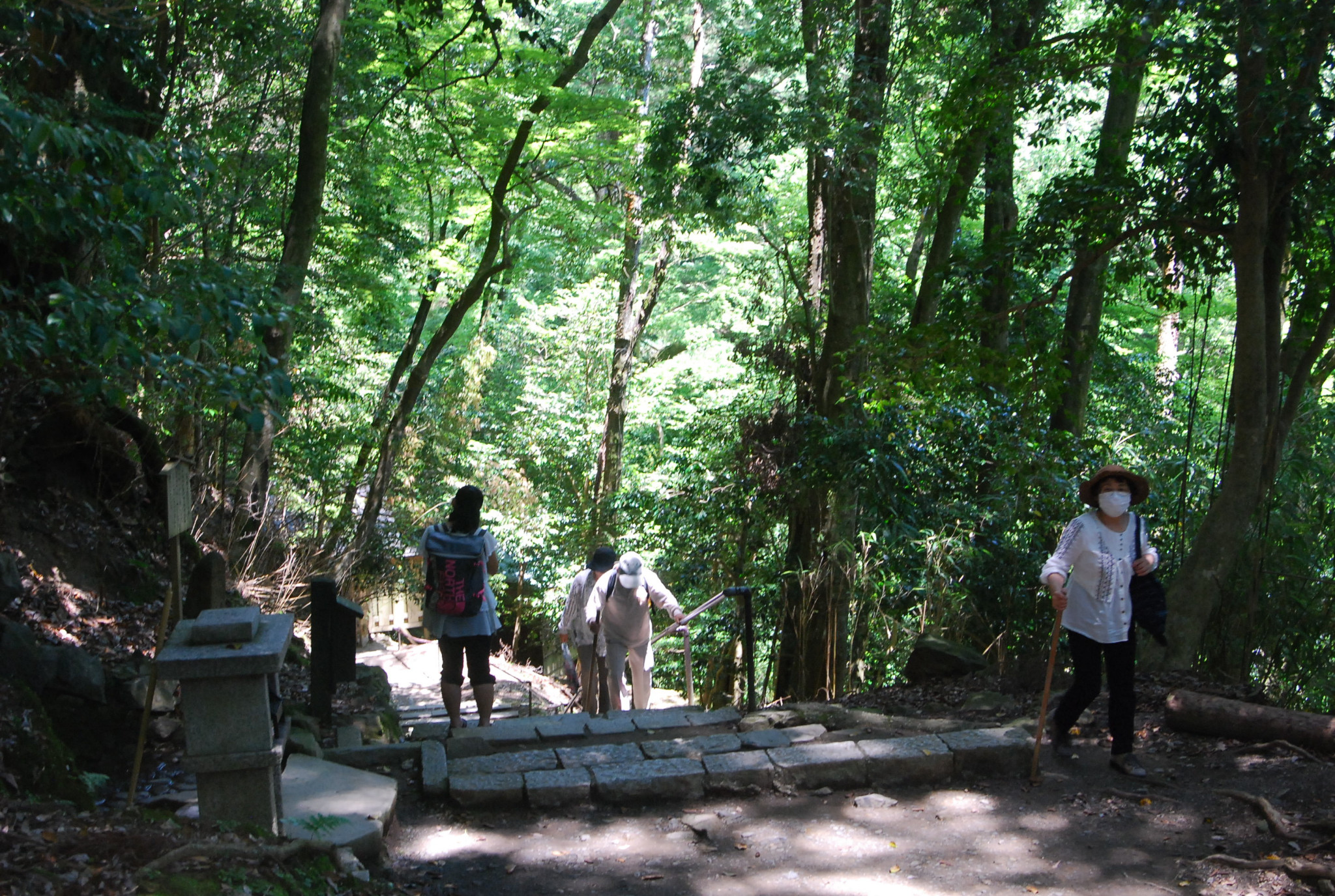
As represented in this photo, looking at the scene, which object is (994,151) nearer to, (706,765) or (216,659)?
(706,765)

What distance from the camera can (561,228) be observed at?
48.9ft

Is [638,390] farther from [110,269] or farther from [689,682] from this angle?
[110,269]

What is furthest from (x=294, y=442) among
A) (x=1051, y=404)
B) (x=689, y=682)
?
(x=1051, y=404)

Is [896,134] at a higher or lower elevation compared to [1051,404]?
higher

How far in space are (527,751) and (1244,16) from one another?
616cm

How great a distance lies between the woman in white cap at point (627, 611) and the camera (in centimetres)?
800

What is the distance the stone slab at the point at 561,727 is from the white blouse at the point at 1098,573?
3159 mm

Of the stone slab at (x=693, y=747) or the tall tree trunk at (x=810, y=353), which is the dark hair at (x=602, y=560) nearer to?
the tall tree trunk at (x=810, y=353)

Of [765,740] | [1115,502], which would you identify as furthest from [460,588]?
[1115,502]

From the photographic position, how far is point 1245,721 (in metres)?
5.57

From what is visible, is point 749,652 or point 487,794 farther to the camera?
point 749,652

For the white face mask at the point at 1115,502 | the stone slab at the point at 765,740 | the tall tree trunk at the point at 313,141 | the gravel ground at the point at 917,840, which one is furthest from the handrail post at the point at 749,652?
the tall tree trunk at the point at 313,141

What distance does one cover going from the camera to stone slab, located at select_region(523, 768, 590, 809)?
516cm

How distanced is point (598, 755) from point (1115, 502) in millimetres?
3098
